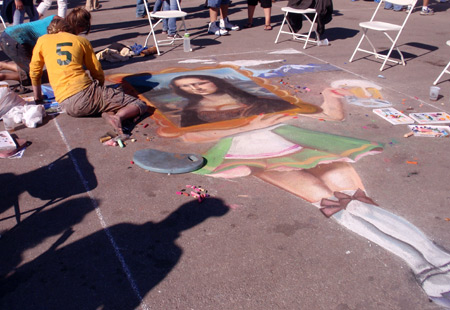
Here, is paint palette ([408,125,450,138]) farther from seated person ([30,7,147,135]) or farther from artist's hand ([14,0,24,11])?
artist's hand ([14,0,24,11])

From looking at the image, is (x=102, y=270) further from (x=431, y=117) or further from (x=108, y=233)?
(x=431, y=117)

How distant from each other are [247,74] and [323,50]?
7.89 feet

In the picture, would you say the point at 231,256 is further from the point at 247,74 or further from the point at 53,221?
the point at 247,74

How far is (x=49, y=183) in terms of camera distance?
3488 mm

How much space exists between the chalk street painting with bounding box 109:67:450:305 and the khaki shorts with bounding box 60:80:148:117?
490mm

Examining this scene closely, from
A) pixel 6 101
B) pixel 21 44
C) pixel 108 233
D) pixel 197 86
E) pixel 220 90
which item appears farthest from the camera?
pixel 197 86

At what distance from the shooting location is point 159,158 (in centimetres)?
382

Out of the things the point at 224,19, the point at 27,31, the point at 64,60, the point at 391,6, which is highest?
the point at 27,31

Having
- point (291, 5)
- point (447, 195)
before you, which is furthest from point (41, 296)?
point (291, 5)

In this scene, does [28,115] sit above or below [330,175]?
above

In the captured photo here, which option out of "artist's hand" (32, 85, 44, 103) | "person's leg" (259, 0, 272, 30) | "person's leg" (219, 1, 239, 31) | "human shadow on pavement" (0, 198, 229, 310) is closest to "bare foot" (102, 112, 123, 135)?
"artist's hand" (32, 85, 44, 103)

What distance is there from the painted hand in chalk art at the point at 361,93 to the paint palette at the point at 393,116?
Result: 0.21 meters

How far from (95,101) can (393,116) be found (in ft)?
12.2

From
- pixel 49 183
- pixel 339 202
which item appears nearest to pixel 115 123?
pixel 49 183
